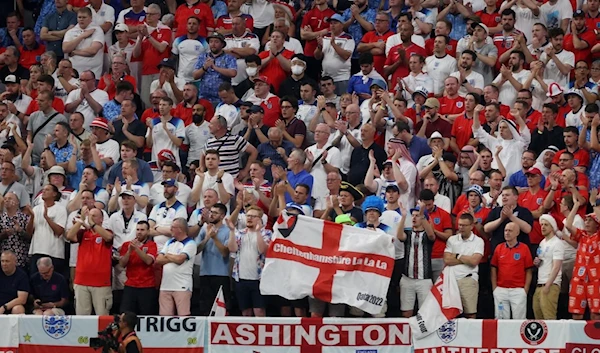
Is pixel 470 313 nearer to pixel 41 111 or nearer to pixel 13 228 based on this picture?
pixel 13 228

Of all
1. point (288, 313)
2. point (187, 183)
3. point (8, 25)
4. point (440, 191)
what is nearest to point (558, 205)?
point (440, 191)

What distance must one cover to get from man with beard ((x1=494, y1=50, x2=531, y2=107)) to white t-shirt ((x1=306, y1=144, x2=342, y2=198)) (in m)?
3.34

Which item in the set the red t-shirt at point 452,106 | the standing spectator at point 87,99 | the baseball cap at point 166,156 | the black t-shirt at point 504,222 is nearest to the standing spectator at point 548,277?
the black t-shirt at point 504,222

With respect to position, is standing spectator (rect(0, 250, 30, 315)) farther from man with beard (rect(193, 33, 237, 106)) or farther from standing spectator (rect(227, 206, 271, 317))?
man with beard (rect(193, 33, 237, 106))

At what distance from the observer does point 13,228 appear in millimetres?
19766

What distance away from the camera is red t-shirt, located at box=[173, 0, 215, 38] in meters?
24.8

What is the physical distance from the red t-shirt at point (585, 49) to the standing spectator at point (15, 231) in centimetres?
966

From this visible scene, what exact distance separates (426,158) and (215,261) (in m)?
3.67

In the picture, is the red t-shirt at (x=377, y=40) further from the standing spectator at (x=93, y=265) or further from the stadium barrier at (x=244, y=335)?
the stadium barrier at (x=244, y=335)

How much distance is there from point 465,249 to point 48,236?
591 centimetres

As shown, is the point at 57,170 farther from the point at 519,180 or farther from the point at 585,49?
the point at 585,49

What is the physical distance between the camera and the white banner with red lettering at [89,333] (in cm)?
1806

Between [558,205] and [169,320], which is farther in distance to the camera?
[558,205]

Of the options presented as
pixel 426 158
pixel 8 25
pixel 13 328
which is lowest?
pixel 13 328
